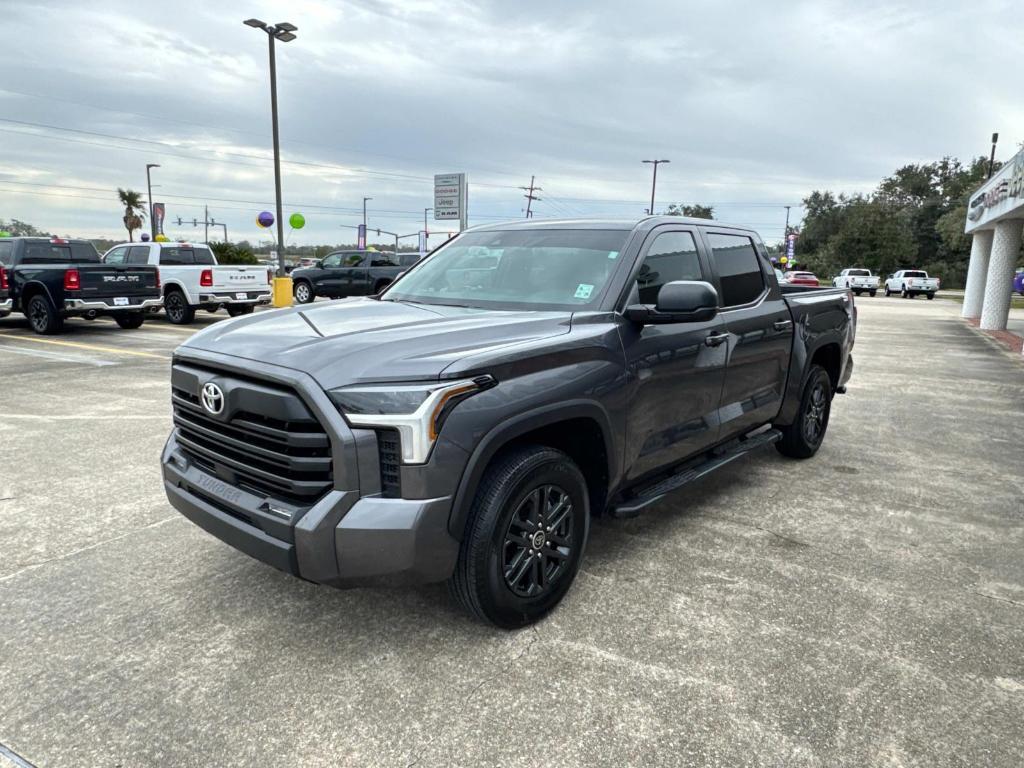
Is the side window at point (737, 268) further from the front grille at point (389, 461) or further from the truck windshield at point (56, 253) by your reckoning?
the truck windshield at point (56, 253)

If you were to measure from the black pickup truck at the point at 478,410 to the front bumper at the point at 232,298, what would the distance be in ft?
41.5

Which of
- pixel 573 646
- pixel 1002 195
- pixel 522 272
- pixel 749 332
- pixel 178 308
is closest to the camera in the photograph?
pixel 573 646

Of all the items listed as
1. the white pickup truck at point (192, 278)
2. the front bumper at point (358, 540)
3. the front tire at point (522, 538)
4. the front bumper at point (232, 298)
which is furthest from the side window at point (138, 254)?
the front tire at point (522, 538)

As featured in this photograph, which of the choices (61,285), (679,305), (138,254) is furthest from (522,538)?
(138,254)

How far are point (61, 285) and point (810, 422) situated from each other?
13.1 m

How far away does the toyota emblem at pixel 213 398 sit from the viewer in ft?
9.07

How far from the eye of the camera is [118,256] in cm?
1602

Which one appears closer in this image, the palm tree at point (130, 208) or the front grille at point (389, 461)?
the front grille at point (389, 461)

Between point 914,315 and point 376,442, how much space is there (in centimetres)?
2701

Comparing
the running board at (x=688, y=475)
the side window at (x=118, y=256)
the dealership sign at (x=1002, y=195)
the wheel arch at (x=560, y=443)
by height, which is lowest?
the running board at (x=688, y=475)

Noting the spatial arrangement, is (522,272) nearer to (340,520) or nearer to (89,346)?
(340,520)

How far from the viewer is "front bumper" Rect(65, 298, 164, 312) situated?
12.9 metres

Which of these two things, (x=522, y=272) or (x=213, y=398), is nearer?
(x=213, y=398)

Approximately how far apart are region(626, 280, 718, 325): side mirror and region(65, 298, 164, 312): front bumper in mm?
12711
